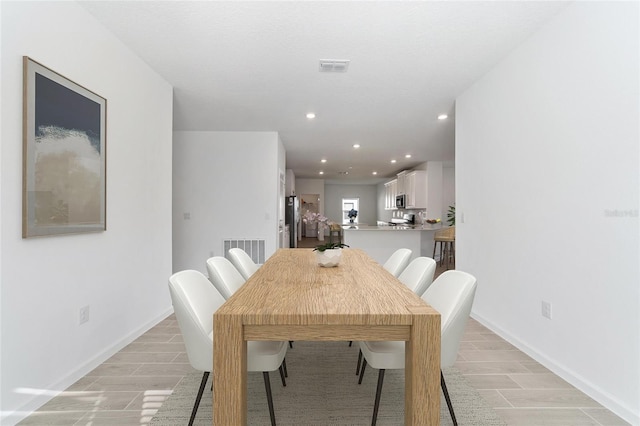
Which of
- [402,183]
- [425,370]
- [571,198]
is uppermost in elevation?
[402,183]

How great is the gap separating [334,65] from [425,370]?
271 centimetres

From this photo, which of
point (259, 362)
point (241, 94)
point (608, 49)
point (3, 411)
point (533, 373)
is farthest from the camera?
point (241, 94)

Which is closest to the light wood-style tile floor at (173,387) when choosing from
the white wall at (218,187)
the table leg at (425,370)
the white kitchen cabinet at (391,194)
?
the table leg at (425,370)

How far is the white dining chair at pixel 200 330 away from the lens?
1.48 meters

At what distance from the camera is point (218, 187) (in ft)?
18.8

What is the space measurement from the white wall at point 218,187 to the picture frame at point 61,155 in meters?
3.15

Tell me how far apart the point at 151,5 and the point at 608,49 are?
2.86 meters

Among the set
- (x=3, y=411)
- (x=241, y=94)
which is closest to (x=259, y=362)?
(x=3, y=411)

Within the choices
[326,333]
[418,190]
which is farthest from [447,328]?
[418,190]

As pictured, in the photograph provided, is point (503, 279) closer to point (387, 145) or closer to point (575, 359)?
point (575, 359)

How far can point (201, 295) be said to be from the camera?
1683mm

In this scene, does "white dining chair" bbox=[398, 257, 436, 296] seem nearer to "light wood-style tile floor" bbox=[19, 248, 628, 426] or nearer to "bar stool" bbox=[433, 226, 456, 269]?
"light wood-style tile floor" bbox=[19, 248, 628, 426]

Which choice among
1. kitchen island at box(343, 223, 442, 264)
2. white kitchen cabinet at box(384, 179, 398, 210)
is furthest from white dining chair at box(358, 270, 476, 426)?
white kitchen cabinet at box(384, 179, 398, 210)

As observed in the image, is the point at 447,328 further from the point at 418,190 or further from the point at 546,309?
the point at 418,190
